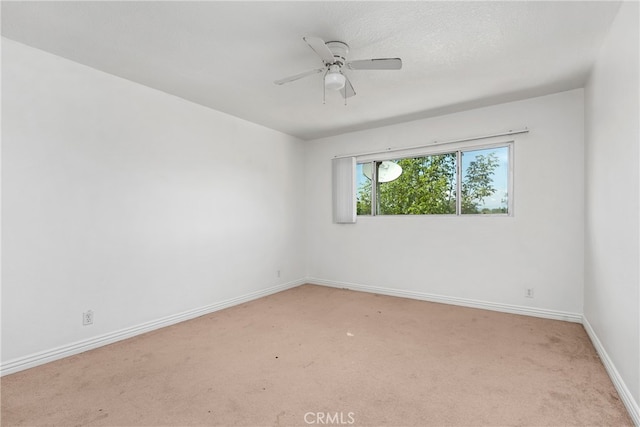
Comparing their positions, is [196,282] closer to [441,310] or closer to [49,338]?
[49,338]

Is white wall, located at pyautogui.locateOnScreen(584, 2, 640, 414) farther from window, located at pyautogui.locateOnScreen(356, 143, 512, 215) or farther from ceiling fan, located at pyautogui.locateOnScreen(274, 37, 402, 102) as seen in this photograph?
ceiling fan, located at pyautogui.locateOnScreen(274, 37, 402, 102)

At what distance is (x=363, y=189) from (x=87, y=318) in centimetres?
366

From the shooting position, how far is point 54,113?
254 cm

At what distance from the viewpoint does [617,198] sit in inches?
82.3

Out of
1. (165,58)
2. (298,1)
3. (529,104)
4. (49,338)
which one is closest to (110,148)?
(165,58)

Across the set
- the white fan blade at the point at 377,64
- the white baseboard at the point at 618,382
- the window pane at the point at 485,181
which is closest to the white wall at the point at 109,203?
the white fan blade at the point at 377,64

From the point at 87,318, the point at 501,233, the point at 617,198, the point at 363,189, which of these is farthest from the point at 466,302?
the point at 87,318

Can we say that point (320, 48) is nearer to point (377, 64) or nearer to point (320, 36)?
point (320, 36)

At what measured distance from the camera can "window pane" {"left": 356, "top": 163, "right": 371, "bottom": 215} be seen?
15.9 feet

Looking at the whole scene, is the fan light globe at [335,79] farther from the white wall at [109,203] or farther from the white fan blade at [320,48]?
the white wall at [109,203]

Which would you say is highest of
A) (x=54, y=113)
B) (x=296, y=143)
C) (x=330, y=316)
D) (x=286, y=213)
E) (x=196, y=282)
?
(x=296, y=143)

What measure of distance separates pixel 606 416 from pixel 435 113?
10.7 feet

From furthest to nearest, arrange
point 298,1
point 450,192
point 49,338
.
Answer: point 450,192 → point 49,338 → point 298,1

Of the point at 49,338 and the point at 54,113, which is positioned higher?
the point at 54,113
